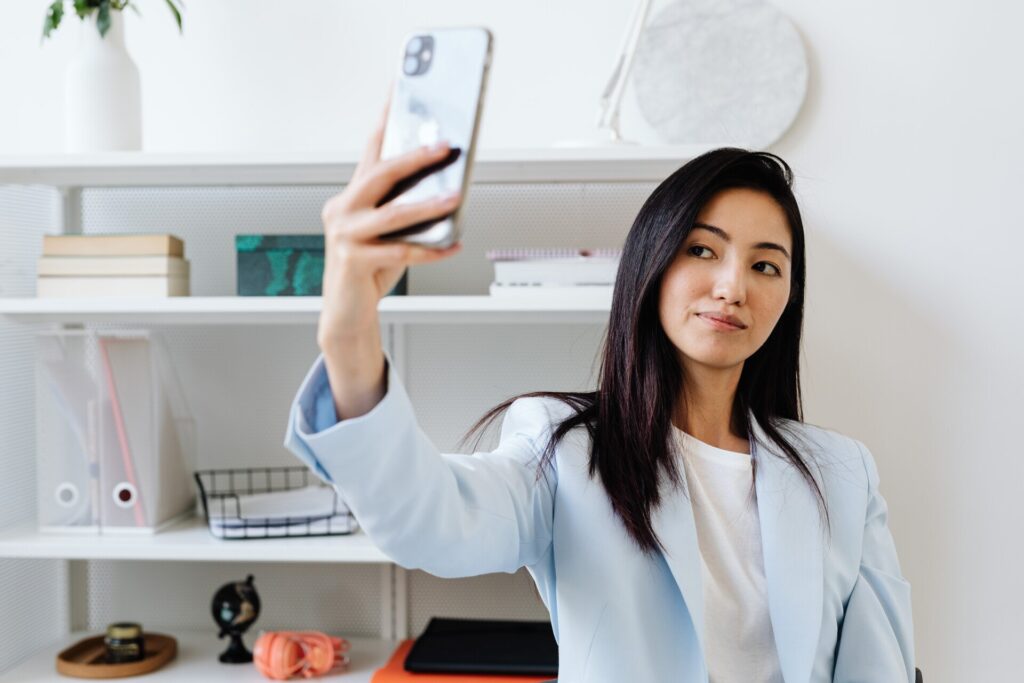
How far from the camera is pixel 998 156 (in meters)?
1.97

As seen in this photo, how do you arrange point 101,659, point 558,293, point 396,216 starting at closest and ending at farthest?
point 396,216 < point 558,293 < point 101,659

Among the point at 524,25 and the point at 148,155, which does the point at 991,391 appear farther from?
the point at 148,155

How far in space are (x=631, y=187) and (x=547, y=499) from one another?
1098mm

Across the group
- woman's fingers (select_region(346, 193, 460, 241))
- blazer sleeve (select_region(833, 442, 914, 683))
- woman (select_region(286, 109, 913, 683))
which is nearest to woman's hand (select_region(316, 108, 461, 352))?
woman's fingers (select_region(346, 193, 460, 241))

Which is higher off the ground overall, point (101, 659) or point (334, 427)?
point (334, 427)

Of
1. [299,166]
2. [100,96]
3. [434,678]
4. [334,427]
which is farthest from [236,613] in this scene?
[334,427]

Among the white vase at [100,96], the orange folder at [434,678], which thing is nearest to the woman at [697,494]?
the orange folder at [434,678]

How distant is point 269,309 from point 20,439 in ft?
2.29

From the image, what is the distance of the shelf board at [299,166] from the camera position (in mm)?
1671

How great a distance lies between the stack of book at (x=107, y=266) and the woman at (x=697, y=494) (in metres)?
0.87

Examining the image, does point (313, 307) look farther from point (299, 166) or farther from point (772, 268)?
point (772, 268)

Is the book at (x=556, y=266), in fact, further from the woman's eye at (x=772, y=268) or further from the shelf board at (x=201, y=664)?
the shelf board at (x=201, y=664)

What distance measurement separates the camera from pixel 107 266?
5.84 ft

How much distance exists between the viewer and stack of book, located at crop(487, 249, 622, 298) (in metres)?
1.68
